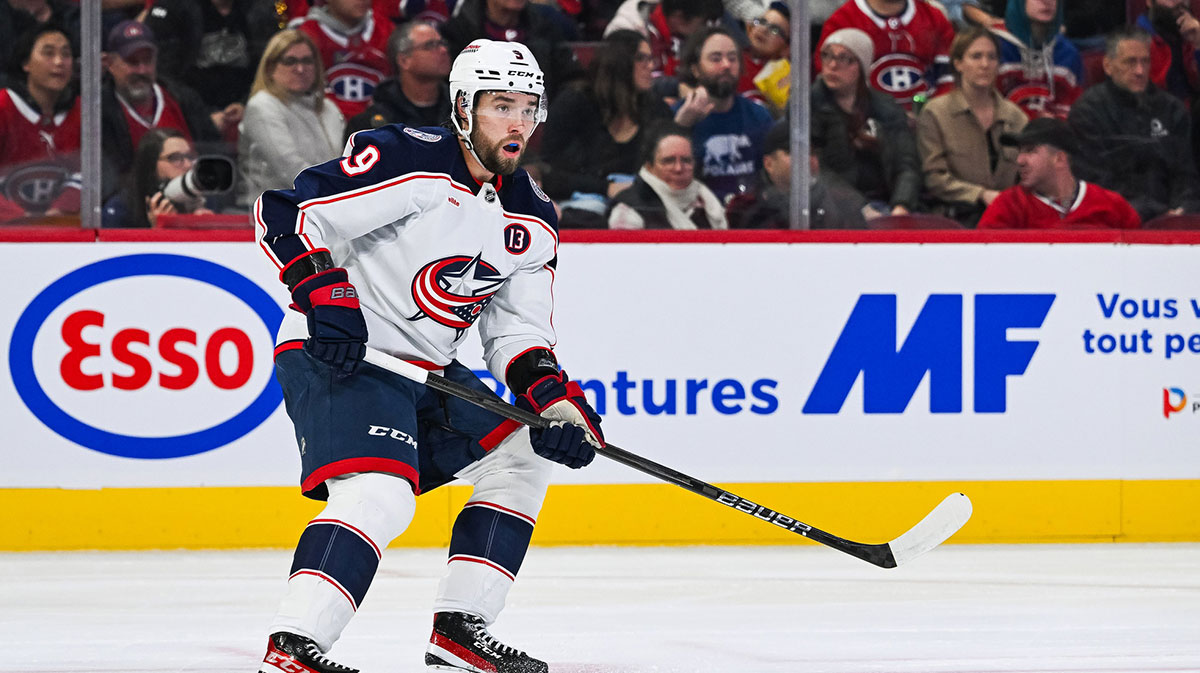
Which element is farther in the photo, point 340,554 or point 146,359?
point 146,359

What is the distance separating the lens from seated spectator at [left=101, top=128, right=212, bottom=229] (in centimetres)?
437

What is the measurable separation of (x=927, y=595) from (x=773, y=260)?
1.25 metres

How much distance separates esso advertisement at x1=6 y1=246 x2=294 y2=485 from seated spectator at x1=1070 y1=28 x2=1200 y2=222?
8.33ft

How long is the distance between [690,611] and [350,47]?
6.62 feet

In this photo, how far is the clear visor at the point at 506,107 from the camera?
8.52ft

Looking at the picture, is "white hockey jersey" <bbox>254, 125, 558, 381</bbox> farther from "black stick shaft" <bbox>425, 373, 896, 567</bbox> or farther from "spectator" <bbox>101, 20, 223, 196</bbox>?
"spectator" <bbox>101, 20, 223, 196</bbox>

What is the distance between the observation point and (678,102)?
15.1 ft

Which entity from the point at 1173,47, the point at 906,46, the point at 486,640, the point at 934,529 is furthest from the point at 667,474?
the point at 1173,47

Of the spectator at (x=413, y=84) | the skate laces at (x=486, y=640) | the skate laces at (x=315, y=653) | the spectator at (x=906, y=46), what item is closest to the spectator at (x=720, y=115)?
the spectator at (x=906, y=46)

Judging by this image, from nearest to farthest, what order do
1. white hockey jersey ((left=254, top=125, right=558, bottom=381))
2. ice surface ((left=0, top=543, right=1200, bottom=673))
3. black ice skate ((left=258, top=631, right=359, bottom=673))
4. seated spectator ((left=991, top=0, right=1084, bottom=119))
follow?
black ice skate ((left=258, top=631, right=359, bottom=673)) < white hockey jersey ((left=254, top=125, right=558, bottom=381)) < ice surface ((left=0, top=543, right=1200, bottom=673)) < seated spectator ((left=991, top=0, right=1084, bottom=119))

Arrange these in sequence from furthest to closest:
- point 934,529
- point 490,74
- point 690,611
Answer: point 690,611 → point 934,529 → point 490,74

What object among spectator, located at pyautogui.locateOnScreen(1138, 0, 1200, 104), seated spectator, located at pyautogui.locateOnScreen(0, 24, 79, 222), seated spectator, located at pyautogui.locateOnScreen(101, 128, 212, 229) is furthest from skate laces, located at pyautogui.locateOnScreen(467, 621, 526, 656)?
spectator, located at pyautogui.locateOnScreen(1138, 0, 1200, 104)

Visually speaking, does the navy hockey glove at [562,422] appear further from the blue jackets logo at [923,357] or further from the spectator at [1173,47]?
the spectator at [1173,47]

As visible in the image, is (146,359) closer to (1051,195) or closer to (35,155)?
(35,155)
